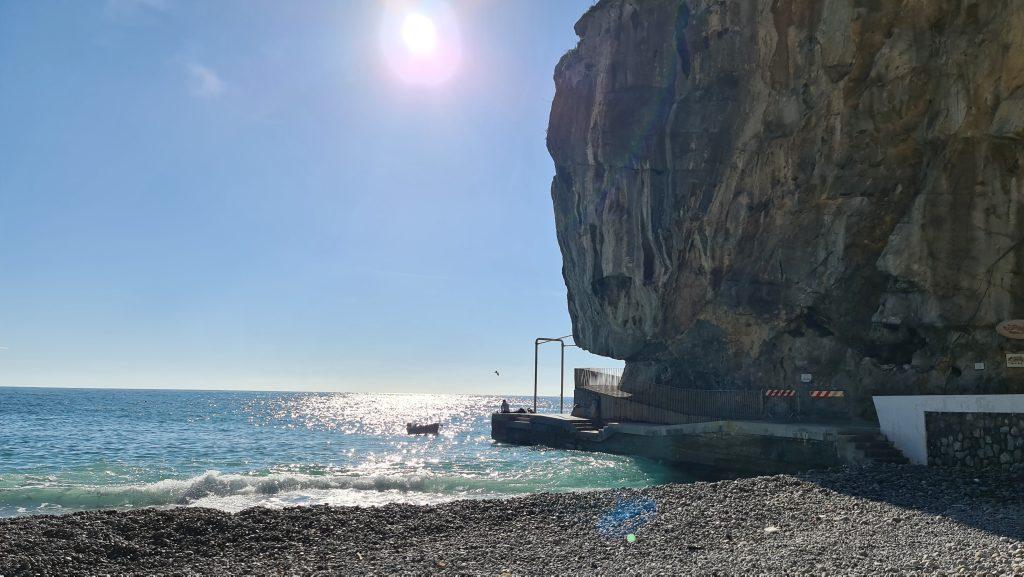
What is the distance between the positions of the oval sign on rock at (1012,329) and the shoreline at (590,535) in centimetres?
821

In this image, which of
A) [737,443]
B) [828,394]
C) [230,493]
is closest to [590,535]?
[230,493]

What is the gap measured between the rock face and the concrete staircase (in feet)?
19.2

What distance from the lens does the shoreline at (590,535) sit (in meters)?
8.50

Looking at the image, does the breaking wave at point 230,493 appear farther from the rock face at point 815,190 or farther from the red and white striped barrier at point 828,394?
the rock face at point 815,190

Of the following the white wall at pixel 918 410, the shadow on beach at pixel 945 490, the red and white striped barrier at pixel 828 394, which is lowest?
the shadow on beach at pixel 945 490

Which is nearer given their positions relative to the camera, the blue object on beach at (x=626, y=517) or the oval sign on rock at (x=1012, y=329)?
the blue object on beach at (x=626, y=517)

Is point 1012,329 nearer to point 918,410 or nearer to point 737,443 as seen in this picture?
point 918,410

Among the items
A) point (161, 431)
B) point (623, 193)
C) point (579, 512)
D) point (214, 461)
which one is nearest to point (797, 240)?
point (623, 193)

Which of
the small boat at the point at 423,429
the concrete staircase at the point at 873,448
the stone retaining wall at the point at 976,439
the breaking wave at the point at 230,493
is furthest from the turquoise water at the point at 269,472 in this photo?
the small boat at the point at 423,429

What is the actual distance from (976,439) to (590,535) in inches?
374

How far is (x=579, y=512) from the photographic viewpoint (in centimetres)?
1237

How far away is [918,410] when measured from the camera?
1636 centimetres

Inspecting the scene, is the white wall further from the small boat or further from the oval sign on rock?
the small boat

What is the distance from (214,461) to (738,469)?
21327 mm
